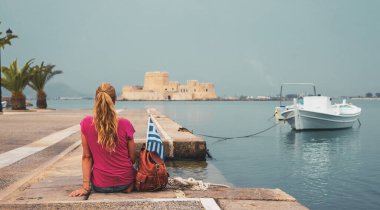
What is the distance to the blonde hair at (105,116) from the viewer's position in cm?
461

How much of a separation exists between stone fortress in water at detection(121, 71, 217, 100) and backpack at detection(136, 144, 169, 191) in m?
169

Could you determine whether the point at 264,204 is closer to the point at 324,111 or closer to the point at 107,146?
the point at 107,146

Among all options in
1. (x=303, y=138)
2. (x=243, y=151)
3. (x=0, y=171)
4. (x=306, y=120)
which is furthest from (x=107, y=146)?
(x=306, y=120)

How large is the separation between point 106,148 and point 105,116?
40 centimetres

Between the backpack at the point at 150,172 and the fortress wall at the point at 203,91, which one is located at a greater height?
the fortress wall at the point at 203,91

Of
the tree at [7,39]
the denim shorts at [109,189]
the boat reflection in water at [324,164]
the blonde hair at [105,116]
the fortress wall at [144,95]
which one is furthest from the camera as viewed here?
the fortress wall at [144,95]

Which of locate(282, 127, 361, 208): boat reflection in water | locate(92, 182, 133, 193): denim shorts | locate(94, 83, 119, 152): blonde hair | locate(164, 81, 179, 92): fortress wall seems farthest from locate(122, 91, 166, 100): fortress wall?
locate(94, 83, 119, 152): blonde hair

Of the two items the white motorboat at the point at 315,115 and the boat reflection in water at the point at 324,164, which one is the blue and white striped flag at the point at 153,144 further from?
the white motorboat at the point at 315,115

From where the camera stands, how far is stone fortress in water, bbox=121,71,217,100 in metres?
174

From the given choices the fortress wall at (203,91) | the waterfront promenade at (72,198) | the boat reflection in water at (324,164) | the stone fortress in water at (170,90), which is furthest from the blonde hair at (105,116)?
the fortress wall at (203,91)

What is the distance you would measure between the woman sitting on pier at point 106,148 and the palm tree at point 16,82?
1291 inches

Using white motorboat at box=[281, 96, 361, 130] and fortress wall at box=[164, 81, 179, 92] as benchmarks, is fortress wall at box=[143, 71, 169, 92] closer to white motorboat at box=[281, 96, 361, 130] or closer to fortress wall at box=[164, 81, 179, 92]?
fortress wall at box=[164, 81, 179, 92]

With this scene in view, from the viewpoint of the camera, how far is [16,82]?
114 feet

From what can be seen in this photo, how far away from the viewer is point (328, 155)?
1877 cm
